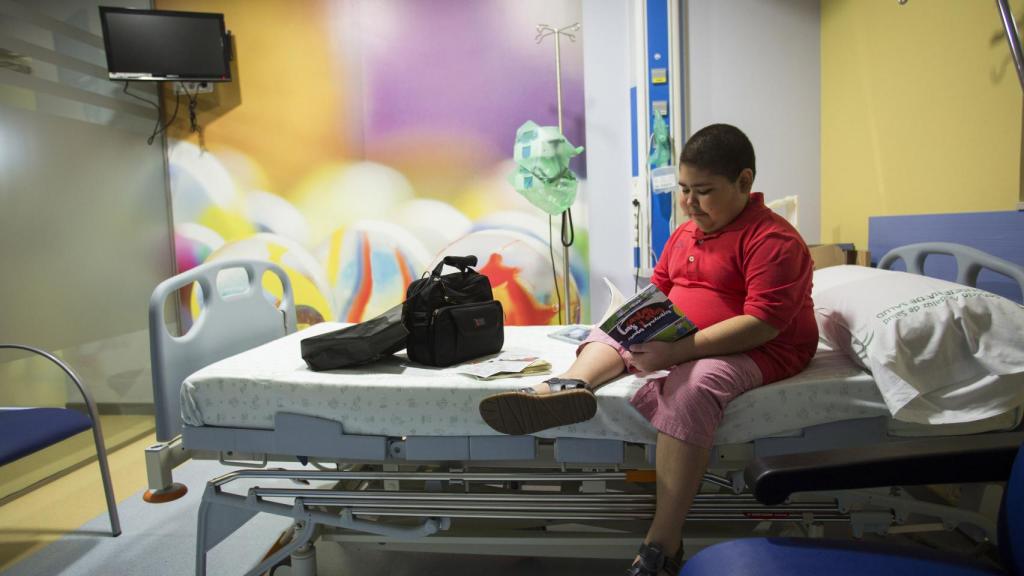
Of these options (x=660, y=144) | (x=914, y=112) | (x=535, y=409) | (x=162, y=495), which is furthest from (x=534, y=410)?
(x=660, y=144)

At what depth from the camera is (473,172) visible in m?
3.86

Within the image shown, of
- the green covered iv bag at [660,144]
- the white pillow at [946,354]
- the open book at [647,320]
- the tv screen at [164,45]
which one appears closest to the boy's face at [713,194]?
the open book at [647,320]

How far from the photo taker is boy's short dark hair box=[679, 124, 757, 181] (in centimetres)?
176

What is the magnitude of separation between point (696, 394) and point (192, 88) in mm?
3741

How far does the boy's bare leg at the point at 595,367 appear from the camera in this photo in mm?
1723

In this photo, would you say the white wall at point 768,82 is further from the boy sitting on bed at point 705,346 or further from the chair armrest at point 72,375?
the chair armrest at point 72,375

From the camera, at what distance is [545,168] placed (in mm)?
3277

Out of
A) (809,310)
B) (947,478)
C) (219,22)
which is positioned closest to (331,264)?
(219,22)

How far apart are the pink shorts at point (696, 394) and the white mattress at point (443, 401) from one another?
0.14ft

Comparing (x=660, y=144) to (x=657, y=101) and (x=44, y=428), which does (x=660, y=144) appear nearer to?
(x=657, y=101)

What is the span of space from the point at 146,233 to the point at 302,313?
1.07m

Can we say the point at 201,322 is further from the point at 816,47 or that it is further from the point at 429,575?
the point at 816,47

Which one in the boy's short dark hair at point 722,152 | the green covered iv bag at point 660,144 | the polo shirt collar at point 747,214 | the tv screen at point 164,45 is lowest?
the polo shirt collar at point 747,214


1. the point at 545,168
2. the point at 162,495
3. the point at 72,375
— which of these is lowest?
the point at 162,495
